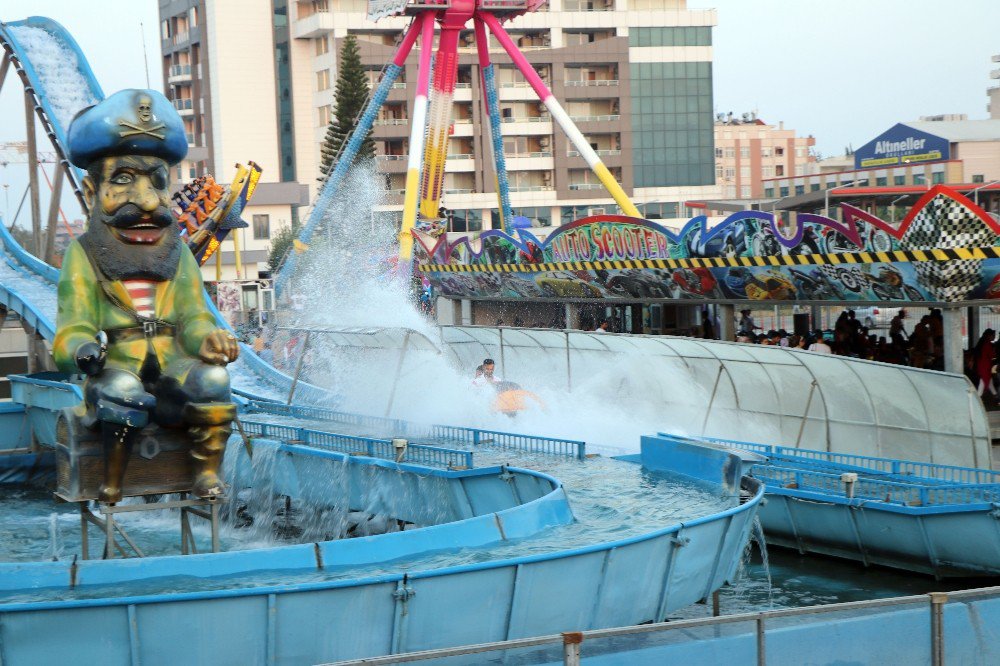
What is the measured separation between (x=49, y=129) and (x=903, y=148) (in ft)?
66.9

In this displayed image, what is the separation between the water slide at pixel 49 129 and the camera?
83.9 feet

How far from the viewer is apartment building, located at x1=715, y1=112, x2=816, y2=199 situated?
127 metres

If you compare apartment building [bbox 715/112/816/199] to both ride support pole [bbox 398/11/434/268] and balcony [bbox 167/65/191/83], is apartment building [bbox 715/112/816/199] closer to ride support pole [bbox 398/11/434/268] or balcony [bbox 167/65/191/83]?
balcony [bbox 167/65/191/83]

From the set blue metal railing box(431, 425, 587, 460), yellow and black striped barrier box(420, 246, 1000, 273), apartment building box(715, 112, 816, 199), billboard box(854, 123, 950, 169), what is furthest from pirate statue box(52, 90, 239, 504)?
A: apartment building box(715, 112, 816, 199)

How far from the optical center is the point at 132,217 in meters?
13.0

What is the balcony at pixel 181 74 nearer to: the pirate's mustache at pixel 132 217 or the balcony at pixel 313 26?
the balcony at pixel 313 26

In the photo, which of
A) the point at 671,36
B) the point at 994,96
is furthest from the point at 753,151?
the point at 994,96

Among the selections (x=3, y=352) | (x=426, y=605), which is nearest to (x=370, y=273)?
(x=3, y=352)

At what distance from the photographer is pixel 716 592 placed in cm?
1335

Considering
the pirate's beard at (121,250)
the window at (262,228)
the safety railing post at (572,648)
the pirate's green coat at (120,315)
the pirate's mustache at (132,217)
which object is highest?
the window at (262,228)

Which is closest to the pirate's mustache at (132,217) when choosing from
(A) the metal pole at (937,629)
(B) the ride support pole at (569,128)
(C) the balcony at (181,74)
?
(A) the metal pole at (937,629)

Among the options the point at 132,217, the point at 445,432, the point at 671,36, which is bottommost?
the point at 445,432

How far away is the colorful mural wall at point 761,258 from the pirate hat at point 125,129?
507 inches

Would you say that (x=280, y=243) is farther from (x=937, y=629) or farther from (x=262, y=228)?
(x=937, y=629)
